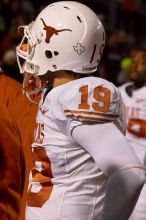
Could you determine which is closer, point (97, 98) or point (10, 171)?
point (97, 98)

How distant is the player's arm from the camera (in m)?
1.91

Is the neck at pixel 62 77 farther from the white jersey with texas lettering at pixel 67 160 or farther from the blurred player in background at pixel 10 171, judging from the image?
the blurred player in background at pixel 10 171

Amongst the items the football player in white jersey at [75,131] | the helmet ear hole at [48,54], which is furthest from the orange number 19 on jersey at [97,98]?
the helmet ear hole at [48,54]

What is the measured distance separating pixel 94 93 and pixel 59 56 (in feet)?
1.01

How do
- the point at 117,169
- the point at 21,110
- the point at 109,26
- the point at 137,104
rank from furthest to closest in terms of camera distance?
the point at 109,26 < the point at 137,104 < the point at 21,110 < the point at 117,169

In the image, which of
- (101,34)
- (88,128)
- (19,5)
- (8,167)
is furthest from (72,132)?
(19,5)

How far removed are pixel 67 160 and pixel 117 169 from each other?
0.28m

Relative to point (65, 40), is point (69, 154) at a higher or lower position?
lower

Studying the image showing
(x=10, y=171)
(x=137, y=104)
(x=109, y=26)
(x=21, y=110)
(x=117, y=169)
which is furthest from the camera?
(x=109, y=26)

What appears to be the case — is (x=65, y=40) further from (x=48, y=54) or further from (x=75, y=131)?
(x=75, y=131)

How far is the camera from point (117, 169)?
192cm

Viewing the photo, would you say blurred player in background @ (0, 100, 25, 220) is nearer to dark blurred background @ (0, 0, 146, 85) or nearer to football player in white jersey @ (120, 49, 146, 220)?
football player in white jersey @ (120, 49, 146, 220)

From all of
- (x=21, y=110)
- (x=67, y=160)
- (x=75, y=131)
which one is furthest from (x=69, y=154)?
(x=21, y=110)

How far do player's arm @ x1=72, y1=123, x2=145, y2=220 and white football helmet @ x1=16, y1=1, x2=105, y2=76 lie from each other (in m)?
0.38
